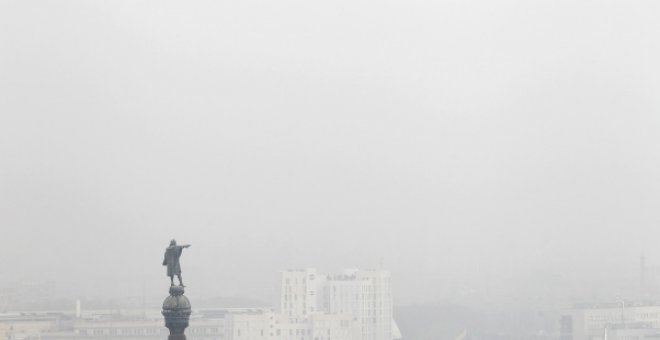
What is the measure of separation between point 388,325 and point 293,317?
837cm

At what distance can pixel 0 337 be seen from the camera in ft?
298

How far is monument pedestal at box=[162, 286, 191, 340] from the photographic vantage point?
29552mm

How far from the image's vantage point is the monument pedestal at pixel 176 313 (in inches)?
1163

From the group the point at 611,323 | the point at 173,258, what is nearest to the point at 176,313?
the point at 173,258

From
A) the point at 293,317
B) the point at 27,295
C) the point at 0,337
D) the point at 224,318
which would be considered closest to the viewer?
the point at 27,295

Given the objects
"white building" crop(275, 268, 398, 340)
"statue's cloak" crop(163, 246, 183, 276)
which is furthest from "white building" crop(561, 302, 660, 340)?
"statue's cloak" crop(163, 246, 183, 276)

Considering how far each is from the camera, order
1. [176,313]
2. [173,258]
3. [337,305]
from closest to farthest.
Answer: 1. [176,313]
2. [173,258]
3. [337,305]

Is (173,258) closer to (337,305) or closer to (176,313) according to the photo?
(176,313)

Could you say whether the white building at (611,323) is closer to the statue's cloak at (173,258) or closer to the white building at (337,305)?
the white building at (337,305)

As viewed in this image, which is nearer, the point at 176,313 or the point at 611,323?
the point at 176,313

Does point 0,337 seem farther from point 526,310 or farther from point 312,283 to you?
point 526,310

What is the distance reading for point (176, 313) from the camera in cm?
2958

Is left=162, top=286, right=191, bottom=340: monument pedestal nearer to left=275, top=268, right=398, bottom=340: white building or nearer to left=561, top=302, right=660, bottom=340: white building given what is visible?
left=275, top=268, right=398, bottom=340: white building

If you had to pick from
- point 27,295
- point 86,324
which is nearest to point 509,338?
point 86,324
